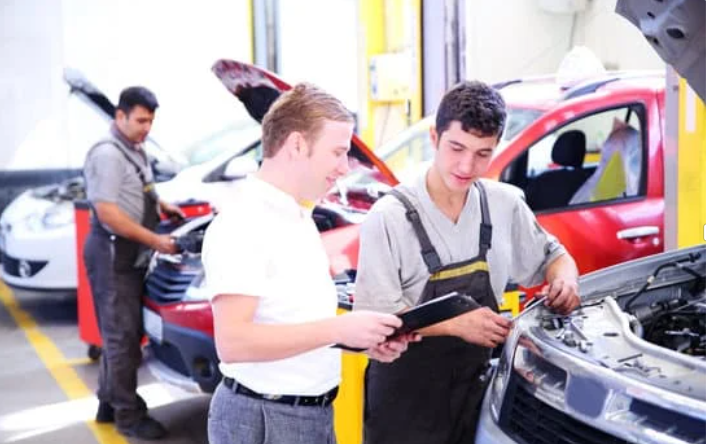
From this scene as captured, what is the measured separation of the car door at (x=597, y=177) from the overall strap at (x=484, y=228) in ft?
7.19

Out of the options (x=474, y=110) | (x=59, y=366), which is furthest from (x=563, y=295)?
(x=59, y=366)

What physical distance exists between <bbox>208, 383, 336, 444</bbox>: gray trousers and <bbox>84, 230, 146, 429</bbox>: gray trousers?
2670mm

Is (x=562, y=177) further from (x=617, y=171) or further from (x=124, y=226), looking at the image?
(x=124, y=226)

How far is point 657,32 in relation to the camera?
8.41ft

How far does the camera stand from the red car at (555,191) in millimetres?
4543

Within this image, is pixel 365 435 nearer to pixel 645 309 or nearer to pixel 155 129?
pixel 645 309

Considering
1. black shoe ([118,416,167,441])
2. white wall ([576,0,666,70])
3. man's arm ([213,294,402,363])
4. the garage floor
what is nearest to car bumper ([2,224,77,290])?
the garage floor

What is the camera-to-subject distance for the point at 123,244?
462 centimetres

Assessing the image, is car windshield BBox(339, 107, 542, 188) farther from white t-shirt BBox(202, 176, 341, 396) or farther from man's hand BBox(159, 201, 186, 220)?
white t-shirt BBox(202, 176, 341, 396)

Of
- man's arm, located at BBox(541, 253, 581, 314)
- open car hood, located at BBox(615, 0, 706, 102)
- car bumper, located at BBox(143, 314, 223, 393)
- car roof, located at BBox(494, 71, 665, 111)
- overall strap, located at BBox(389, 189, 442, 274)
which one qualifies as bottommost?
car bumper, located at BBox(143, 314, 223, 393)

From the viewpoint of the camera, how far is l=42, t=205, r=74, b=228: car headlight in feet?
23.5

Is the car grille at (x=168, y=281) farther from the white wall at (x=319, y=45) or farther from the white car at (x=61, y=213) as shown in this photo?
the white wall at (x=319, y=45)

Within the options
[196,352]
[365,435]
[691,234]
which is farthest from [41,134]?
[365,435]

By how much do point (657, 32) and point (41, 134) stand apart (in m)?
9.86
